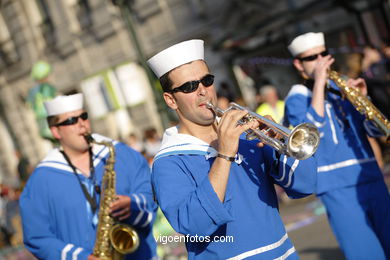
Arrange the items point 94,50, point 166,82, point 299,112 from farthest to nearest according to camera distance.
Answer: point 94,50 < point 299,112 < point 166,82

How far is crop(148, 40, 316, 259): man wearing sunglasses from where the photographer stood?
9.16 feet

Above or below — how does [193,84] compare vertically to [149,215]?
above

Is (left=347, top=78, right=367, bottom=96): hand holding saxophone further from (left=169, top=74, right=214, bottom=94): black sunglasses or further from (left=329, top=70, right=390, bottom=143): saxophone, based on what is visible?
(left=169, top=74, right=214, bottom=94): black sunglasses

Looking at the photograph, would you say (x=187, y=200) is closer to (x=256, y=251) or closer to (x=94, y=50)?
(x=256, y=251)

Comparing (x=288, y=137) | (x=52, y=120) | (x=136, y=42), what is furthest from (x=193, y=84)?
(x=136, y=42)

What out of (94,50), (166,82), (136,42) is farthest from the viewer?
(94,50)

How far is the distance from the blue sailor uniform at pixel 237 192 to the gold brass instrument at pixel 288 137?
14 cm

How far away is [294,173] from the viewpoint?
2.90m

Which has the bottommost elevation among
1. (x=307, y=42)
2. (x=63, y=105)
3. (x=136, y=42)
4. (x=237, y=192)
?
(x=237, y=192)

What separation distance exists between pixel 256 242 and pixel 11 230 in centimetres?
1160

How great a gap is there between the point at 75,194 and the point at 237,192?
1.75 m

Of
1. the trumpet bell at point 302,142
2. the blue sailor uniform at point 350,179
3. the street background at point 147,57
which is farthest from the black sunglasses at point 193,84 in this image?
the street background at point 147,57

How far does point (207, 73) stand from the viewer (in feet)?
9.59

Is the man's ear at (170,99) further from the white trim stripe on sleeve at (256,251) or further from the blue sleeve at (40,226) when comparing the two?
the blue sleeve at (40,226)
